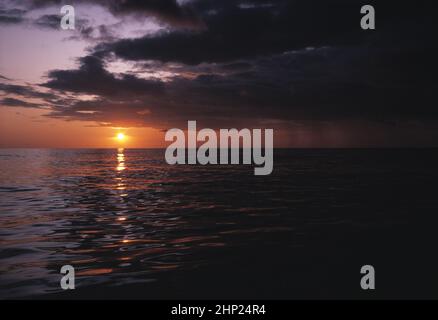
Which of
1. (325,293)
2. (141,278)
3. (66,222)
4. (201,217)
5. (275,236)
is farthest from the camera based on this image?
(201,217)

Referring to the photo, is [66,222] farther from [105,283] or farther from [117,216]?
[105,283]

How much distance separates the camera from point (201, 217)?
20.2 meters

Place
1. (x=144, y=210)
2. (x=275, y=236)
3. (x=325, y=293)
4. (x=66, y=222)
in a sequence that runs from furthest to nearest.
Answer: (x=144, y=210) → (x=66, y=222) → (x=275, y=236) → (x=325, y=293)

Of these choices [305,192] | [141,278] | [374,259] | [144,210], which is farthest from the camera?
[305,192]

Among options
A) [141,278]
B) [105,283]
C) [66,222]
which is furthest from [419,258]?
[66,222]

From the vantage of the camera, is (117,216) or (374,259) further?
(117,216)

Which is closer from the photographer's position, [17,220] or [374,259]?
[374,259]

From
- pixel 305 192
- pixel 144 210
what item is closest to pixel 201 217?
pixel 144 210

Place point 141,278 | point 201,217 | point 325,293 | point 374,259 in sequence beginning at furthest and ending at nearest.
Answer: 1. point 201,217
2. point 374,259
3. point 141,278
4. point 325,293

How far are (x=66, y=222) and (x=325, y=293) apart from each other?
1408 cm

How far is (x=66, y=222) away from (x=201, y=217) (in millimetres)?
7237

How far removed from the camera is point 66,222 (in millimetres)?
18656
